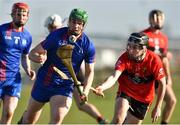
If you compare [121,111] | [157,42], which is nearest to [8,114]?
[121,111]

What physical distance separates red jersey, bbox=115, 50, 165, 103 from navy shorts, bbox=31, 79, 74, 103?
841mm

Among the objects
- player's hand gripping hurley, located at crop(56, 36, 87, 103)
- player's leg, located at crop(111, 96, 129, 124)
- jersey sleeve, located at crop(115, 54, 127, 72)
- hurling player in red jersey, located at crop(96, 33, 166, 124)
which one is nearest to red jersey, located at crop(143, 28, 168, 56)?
hurling player in red jersey, located at crop(96, 33, 166, 124)

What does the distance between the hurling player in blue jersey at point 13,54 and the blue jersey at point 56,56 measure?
89 cm

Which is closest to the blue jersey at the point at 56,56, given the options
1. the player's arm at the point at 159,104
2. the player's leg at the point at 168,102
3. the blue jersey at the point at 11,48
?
the blue jersey at the point at 11,48

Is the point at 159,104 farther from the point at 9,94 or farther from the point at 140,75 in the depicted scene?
the point at 9,94

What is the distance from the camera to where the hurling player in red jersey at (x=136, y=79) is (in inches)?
480

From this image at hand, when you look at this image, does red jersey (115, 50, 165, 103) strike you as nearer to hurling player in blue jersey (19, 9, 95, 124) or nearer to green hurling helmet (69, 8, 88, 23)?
hurling player in blue jersey (19, 9, 95, 124)

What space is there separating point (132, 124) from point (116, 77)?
1.12 meters

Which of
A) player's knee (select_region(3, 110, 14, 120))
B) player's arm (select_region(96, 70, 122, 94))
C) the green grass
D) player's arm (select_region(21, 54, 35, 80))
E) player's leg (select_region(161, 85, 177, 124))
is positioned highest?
player's arm (select_region(96, 70, 122, 94))

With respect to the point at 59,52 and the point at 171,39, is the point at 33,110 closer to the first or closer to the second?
the point at 59,52

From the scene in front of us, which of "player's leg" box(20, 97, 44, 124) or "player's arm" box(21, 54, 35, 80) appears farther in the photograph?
"player's arm" box(21, 54, 35, 80)

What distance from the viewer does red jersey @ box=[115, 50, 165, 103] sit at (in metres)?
12.3

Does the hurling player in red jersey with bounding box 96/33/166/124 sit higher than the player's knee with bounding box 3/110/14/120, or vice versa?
the hurling player in red jersey with bounding box 96/33/166/124

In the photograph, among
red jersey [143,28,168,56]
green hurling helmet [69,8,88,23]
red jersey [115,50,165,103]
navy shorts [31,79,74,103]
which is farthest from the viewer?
red jersey [143,28,168,56]
